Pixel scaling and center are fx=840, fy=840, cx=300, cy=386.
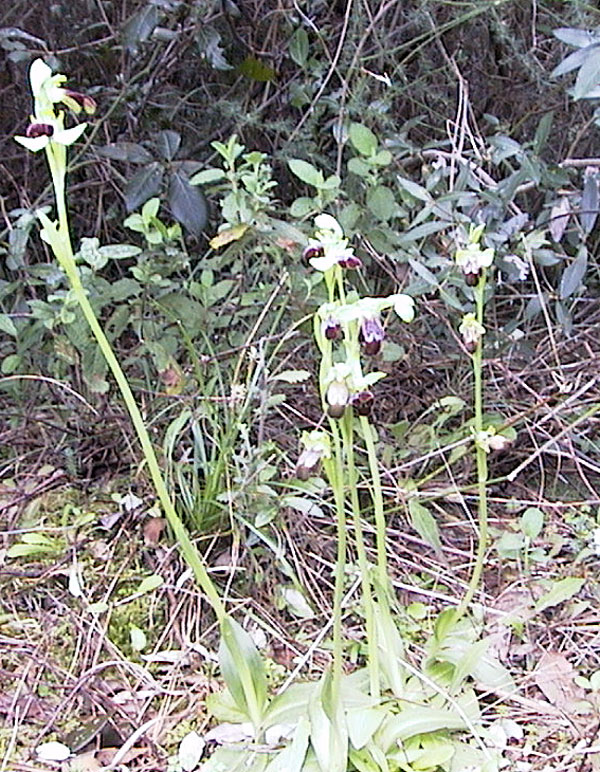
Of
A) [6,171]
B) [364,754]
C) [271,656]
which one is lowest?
[271,656]

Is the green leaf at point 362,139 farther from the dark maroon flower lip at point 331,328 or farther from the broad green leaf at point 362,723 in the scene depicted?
the broad green leaf at point 362,723

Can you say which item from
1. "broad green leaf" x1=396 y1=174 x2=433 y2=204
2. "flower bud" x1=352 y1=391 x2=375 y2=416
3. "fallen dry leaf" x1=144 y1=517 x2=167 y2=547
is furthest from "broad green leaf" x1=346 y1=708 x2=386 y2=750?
"broad green leaf" x1=396 y1=174 x2=433 y2=204

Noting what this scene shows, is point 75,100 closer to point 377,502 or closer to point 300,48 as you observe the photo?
point 377,502

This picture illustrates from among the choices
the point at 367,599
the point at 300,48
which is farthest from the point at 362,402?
the point at 300,48

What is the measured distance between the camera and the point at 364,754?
1.04m

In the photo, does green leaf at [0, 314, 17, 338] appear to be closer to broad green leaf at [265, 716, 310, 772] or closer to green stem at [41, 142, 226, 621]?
green stem at [41, 142, 226, 621]

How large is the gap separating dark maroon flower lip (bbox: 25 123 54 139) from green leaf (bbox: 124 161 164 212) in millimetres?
737

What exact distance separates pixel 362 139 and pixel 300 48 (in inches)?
15.5

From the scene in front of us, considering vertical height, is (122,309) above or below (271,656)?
above

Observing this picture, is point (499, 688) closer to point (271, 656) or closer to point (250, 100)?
point (271, 656)

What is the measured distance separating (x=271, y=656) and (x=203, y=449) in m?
0.38

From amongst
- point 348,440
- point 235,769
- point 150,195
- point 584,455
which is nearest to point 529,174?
point 584,455

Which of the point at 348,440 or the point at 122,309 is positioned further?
the point at 122,309

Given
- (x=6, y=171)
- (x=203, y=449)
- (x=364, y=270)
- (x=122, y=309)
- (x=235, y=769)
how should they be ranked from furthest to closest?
(x=6, y=171)
(x=364, y=270)
(x=122, y=309)
(x=203, y=449)
(x=235, y=769)
